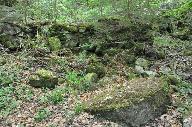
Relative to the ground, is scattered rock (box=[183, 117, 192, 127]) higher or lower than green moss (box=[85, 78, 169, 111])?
lower

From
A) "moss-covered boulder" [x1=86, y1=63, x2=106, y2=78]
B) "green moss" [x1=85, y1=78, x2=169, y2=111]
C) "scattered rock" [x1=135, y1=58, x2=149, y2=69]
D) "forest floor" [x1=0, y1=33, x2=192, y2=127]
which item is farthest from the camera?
"scattered rock" [x1=135, y1=58, x2=149, y2=69]

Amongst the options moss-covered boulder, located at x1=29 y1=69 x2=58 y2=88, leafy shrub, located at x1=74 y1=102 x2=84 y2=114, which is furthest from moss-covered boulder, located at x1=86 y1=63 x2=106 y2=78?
leafy shrub, located at x1=74 y1=102 x2=84 y2=114

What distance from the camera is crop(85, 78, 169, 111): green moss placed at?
31.7 ft

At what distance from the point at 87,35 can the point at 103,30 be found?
739mm

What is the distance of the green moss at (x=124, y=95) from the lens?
31.7 ft

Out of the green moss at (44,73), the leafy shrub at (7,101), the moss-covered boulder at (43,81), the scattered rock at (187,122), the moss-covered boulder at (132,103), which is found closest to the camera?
the scattered rock at (187,122)

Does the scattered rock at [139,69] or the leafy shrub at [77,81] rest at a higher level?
the scattered rock at [139,69]

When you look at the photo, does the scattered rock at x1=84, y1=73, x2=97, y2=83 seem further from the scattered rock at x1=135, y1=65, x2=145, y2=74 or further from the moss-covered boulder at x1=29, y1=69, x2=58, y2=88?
the scattered rock at x1=135, y1=65, x2=145, y2=74

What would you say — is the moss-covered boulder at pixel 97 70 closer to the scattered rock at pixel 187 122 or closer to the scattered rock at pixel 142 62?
the scattered rock at pixel 142 62

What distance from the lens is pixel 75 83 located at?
11812 millimetres

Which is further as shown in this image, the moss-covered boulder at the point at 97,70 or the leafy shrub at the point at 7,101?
the moss-covered boulder at the point at 97,70

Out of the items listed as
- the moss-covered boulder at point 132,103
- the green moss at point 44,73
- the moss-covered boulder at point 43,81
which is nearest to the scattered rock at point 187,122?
the moss-covered boulder at point 132,103

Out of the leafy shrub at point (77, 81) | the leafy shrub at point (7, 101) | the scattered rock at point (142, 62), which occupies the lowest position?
the leafy shrub at point (7, 101)

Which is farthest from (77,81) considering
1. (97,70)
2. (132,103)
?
(132,103)
